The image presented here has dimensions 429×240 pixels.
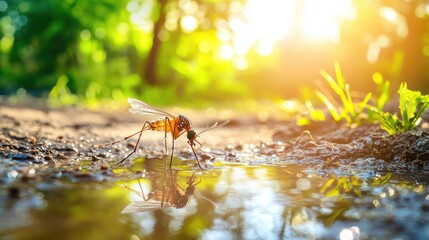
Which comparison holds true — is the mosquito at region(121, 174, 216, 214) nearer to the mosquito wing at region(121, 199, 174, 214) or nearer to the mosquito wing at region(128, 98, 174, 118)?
the mosquito wing at region(121, 199, 174, 214)

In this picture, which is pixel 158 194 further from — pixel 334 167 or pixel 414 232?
pixel 334 167

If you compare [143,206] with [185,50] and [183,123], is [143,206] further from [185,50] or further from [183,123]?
[185,50]

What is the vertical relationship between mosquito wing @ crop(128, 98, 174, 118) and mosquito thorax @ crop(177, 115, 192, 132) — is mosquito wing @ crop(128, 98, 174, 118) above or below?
above

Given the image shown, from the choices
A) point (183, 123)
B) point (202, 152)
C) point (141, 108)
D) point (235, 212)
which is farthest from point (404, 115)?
point (235, 212)

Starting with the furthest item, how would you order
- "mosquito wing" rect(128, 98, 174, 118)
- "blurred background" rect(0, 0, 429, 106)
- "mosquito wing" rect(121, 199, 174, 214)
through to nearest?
"blurred background" rect(0, 0, 429, 106), "mosquito wing" rect(128, 98, 174, 118), "mosquito wing" rect(121, 199, 174, 214)

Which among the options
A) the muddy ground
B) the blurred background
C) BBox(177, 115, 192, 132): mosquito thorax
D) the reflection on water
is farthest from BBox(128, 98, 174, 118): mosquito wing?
the blurred background

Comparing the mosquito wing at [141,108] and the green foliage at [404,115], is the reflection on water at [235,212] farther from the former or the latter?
the green foliage at [404,115]

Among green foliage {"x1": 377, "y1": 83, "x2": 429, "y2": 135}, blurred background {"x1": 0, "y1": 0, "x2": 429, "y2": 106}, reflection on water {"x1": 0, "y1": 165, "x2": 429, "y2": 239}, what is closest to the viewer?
reflection on water {"x1": 0, "y1": 165, "x2": 429, "y2": 239}
